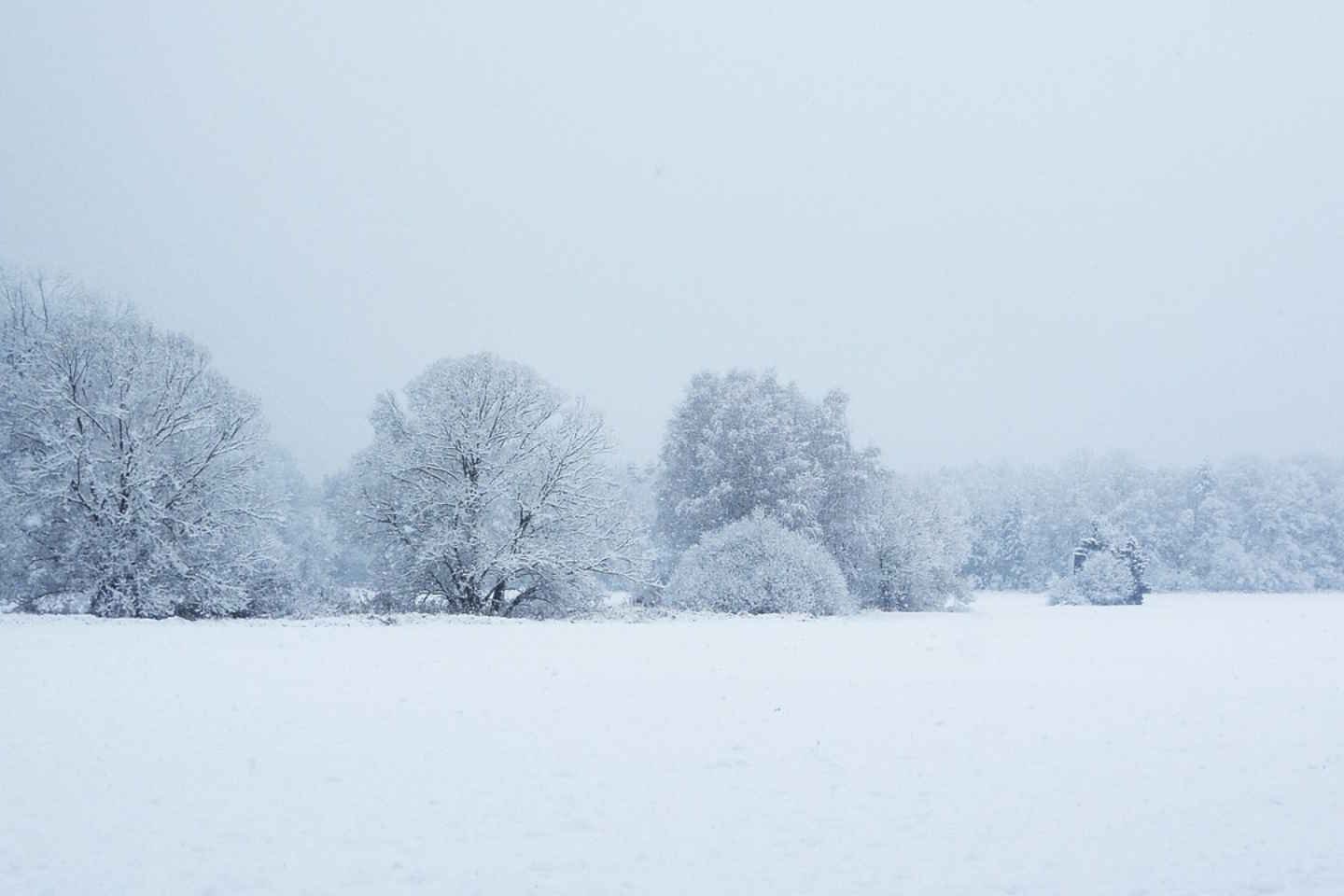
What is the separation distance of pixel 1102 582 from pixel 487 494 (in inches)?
1412

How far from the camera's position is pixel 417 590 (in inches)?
1252

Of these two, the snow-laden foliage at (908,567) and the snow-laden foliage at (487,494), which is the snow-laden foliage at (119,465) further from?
the snow-laden foliage at (908,567)

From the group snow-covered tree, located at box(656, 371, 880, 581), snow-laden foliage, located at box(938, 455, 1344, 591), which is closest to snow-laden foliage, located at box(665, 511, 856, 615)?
snow-covered tree, located at box(656, 371, 880, 581)

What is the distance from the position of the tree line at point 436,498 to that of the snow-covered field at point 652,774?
930cm

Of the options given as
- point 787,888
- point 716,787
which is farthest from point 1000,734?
point 787,888

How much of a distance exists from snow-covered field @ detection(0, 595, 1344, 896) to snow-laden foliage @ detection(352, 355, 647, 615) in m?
12.7

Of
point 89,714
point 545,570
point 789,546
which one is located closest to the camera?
point 89,714

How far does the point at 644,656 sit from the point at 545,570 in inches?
496

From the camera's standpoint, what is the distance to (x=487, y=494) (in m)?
30.5

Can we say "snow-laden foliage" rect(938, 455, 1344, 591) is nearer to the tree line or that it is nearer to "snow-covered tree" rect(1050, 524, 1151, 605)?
"snow-covered tree" rect(1050, 524, 1151, 605)

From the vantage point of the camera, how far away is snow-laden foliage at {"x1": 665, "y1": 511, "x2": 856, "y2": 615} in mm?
33031

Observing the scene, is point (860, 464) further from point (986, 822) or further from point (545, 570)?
point (986, 822)

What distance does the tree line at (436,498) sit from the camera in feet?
84.6

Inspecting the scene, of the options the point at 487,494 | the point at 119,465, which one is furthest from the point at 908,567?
the point at 119,465
